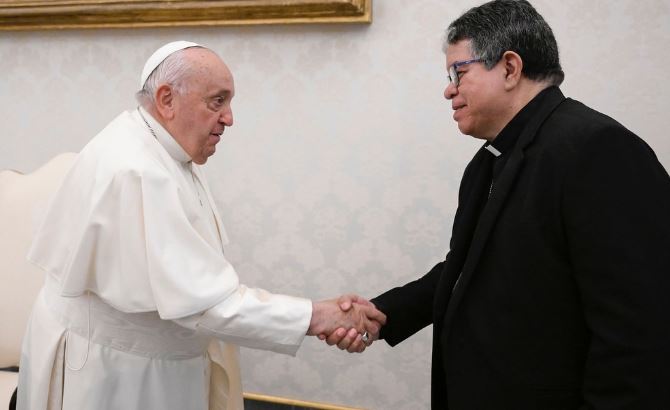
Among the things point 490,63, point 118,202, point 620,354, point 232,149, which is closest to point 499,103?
point 490,63

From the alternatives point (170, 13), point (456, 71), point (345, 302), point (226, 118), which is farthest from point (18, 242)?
point (456, 71)

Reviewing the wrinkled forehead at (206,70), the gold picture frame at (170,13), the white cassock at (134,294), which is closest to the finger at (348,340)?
the white cassock at (134,294)

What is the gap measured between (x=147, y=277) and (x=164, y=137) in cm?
43

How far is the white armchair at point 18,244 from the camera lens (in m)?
2.65

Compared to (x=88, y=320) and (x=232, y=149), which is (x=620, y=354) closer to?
(x=88, y=320)

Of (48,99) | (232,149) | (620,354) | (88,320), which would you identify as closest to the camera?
(620,354)

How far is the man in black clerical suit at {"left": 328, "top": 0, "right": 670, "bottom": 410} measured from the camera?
131cm

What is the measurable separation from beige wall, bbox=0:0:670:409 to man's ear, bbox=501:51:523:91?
42.1 inches

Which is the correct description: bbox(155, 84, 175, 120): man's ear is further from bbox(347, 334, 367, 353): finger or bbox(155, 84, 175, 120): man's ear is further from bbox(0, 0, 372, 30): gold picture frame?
bbox(0, 0, 372, 30): gold picture frame

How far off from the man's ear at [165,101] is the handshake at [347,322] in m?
0.73

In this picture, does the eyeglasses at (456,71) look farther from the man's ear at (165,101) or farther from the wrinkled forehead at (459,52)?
the man's ear at (165,101)

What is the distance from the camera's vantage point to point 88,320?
6.17 ft

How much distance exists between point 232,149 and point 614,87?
166 cm

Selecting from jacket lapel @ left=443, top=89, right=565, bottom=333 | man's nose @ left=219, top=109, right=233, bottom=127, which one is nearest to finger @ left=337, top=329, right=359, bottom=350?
jacket lapel @ left=443, top=89, right=565, bottom=333
